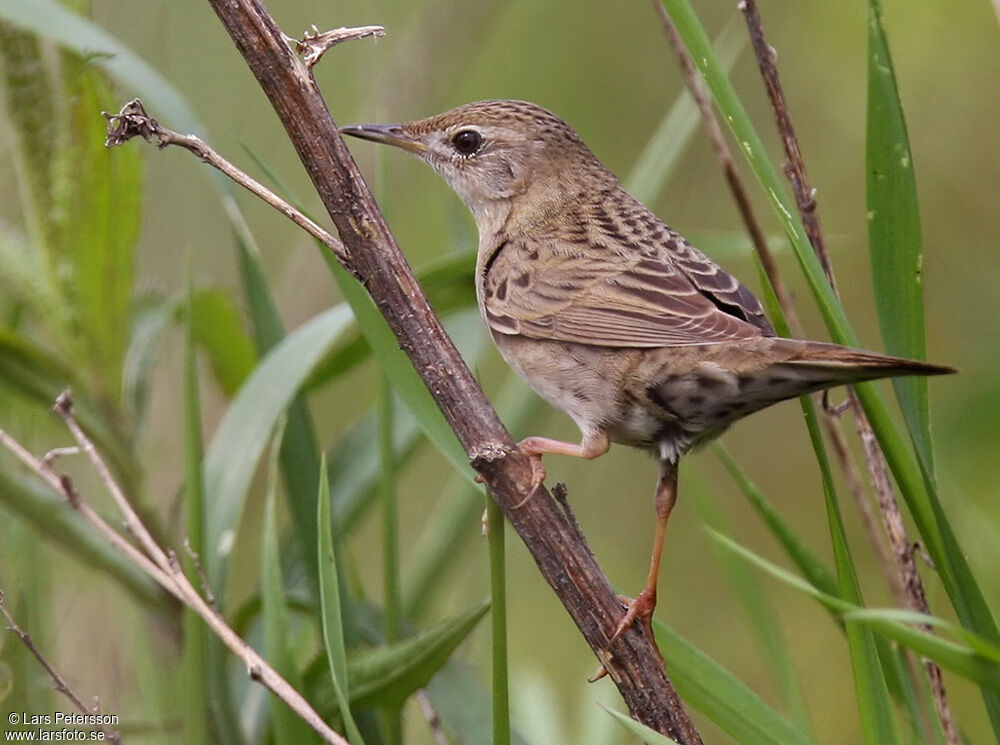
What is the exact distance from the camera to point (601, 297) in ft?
9.55

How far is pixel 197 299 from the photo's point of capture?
2.89 metres

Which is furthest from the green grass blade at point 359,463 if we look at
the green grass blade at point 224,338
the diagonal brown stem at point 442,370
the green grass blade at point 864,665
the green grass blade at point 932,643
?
the green grass blade at point 932,643

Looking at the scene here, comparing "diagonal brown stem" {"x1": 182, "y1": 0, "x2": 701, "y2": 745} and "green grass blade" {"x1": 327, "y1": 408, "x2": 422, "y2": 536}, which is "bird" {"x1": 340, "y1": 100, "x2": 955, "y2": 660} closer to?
"diagonal brown stem" {"x1": 182, "y1": 0, "x2": 701, "y2": 745}

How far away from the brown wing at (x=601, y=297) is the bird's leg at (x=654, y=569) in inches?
12.4

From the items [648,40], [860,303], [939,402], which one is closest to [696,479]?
[939,402]

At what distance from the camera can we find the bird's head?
3.53 meters

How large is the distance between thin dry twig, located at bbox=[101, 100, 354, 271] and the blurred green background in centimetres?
56

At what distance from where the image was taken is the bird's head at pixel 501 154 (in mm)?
3525

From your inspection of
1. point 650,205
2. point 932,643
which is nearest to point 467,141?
point 650,205

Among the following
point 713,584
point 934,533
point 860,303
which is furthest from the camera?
point 713,584

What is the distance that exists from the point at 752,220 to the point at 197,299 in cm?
135

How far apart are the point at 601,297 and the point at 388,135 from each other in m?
0.89

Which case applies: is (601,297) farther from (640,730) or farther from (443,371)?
(640,730)

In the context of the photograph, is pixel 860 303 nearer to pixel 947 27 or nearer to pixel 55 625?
pixel 947 27
